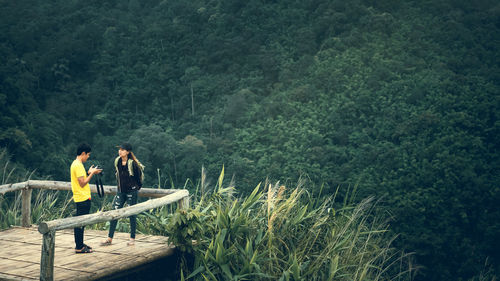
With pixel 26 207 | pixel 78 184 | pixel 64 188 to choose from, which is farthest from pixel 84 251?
pixel 26 207

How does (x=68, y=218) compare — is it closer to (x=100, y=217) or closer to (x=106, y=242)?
(x=100, y=217)

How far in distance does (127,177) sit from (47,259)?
1.32 metres

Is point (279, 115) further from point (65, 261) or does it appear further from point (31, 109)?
point (65, 261)

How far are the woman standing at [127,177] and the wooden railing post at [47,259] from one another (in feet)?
3.87

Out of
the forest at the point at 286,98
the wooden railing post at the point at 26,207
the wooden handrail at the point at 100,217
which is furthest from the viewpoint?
the forest at the point at 286,98

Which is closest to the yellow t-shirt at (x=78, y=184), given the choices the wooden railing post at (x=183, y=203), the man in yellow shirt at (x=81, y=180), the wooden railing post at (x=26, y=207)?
the man in yellow shirt at (x=81, y=180)

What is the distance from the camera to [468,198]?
24.9 meters

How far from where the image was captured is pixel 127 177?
5102mm

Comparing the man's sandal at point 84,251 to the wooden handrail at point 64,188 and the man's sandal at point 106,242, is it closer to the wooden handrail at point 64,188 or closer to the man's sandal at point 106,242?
the man's sandal at point 106,242

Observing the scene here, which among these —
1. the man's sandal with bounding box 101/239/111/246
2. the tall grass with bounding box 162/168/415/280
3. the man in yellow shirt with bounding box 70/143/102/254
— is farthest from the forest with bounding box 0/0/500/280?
the tall grass with bounding box 162/168/415/280

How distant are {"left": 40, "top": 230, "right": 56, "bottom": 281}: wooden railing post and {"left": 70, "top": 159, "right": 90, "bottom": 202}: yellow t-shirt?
80cm

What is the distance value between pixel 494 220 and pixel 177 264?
22.9 metres

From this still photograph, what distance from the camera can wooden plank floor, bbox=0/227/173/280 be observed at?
4328 mm

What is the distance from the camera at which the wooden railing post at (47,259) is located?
13.1 ft
